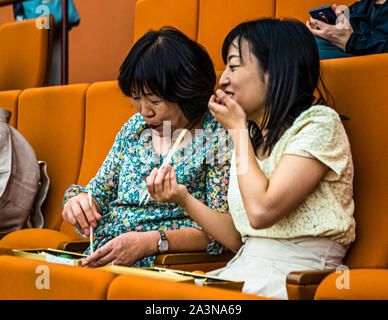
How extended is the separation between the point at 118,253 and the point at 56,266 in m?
0.23

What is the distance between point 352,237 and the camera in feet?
2.83

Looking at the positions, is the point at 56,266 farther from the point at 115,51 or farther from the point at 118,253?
the point at 115,51

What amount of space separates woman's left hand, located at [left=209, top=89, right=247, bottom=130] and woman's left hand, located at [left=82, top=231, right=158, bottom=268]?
26 centimetres

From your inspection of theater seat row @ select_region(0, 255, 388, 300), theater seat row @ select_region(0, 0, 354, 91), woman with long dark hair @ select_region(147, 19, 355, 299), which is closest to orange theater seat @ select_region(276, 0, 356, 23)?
theater seat row @ select_region(0, 0, 354, 91)

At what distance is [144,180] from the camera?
1.12 meters

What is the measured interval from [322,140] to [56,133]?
101cm

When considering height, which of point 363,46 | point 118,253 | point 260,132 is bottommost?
point 118,253

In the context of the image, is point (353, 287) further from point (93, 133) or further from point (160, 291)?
point (93, 133)

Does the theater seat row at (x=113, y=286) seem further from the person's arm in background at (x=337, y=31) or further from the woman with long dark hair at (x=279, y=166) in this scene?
the person's arm in background at (x=337, y=31)

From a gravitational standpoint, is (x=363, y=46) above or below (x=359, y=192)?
above

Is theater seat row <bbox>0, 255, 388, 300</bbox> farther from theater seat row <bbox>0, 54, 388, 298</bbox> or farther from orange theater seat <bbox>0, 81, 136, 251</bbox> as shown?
orange theater seat <bbox>0, 81, 136, 251</bbox>

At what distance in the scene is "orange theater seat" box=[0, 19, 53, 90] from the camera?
1.99 m
